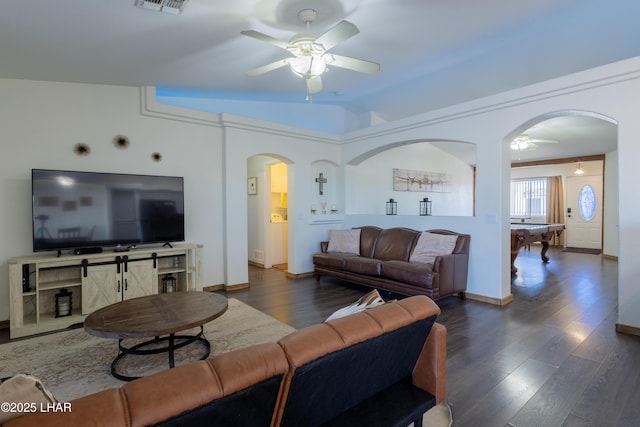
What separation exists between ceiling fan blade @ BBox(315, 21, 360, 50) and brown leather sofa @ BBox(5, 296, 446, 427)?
203 cm

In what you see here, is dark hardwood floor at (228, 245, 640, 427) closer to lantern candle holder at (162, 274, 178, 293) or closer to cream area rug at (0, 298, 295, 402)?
cream area rug at (0, 298, 295, 402)

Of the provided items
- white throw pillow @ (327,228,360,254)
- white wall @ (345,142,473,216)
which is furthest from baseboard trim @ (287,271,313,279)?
white wall @ (345,142,473,216)

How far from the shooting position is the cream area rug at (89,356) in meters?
2.45

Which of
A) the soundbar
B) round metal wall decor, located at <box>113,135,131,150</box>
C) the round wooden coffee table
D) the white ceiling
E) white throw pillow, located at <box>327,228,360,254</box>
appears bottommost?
the round wooden coffee table

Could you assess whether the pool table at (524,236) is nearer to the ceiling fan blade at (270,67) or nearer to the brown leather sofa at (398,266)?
the brown leather sofa at (398,266)

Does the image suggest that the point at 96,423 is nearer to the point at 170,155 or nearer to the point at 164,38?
the point at 164,38

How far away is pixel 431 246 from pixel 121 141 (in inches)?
179

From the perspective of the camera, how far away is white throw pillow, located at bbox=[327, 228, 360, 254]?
5.67 meters

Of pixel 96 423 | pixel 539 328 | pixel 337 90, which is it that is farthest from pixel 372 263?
A: pixel 96 423

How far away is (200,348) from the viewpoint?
299 cm

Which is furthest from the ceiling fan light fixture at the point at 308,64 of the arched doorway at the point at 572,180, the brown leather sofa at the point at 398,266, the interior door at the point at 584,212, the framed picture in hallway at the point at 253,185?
the interior door at the point at 584,212

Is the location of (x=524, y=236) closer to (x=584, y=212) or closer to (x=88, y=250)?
(x=584, y=212)

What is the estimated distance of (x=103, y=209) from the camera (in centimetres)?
392

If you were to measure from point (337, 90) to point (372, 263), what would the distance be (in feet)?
9.82
